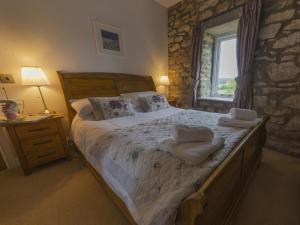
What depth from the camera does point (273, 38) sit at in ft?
6.78

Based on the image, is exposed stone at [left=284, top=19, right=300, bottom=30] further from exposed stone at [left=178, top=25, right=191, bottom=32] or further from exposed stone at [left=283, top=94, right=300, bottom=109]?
exposed stone at [left=178, top=25, right=191, bottom=32]

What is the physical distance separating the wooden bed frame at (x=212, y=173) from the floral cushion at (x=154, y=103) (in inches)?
24.1

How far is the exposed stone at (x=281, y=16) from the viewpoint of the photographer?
1894 mm

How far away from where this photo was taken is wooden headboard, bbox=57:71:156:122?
2.31 meters

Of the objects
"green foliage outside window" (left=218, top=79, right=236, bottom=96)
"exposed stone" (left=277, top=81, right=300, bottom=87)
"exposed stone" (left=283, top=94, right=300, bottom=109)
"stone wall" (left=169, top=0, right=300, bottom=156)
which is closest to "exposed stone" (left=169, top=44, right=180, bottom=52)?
"stone wall" (left=169, top=0, right=300, bottom=156)

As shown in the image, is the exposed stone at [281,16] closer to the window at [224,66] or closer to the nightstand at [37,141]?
the window at [224,66]

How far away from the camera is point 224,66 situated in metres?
3.09

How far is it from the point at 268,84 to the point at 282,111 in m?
0.44

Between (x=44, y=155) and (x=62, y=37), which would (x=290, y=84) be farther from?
(x=44, y=155)

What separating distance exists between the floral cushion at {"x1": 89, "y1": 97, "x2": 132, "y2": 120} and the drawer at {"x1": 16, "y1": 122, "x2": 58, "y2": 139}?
60 cm

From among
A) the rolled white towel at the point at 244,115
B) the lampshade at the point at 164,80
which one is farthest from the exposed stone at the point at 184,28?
the rolled white towel at the point at 244,115

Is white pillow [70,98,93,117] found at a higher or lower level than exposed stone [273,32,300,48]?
lower

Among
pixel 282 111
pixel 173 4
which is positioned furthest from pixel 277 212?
pixel 173 4

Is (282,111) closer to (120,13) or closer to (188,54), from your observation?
(188,54)
